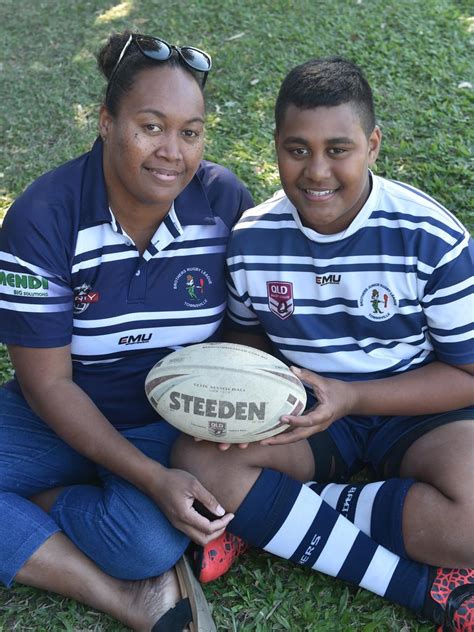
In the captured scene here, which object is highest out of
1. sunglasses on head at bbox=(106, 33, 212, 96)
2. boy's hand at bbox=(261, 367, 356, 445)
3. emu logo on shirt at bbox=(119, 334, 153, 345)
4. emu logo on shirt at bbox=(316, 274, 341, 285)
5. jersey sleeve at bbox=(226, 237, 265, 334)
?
sunglasses on head at bbox=(106, 33, 212, 96)

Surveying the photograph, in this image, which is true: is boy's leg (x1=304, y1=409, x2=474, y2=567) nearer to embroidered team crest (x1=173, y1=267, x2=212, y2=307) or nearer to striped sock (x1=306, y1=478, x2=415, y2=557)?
striped sock (x1=306, y1=478, x2=415, y2=557)

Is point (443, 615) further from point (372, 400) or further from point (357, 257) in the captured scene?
point (357, 257)

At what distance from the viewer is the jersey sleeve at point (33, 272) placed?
2500 mm

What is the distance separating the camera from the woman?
98.4 inches

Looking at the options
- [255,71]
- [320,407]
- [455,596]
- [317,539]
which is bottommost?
[455,596]

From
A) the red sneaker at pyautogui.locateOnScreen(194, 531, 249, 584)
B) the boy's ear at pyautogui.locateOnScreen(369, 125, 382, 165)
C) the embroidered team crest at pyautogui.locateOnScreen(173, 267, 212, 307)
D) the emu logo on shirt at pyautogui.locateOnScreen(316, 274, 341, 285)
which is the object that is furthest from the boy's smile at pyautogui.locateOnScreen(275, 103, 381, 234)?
the red sneaker at pyautogui.locateOnScreen(194, 531, 249, 584)

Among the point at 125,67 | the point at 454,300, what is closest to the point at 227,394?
the point at 454,300

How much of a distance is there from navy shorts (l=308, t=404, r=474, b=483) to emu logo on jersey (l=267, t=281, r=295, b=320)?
0.44m

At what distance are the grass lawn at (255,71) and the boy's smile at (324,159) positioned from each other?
1812 mm

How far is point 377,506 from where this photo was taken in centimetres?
262

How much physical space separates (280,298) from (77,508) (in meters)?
0.99

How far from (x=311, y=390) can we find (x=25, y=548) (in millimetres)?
1093

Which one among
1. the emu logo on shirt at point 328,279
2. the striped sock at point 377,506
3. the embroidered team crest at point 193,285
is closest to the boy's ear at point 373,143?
the emu logo on shirt at point 328,279

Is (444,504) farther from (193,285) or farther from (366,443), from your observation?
(193,285)
